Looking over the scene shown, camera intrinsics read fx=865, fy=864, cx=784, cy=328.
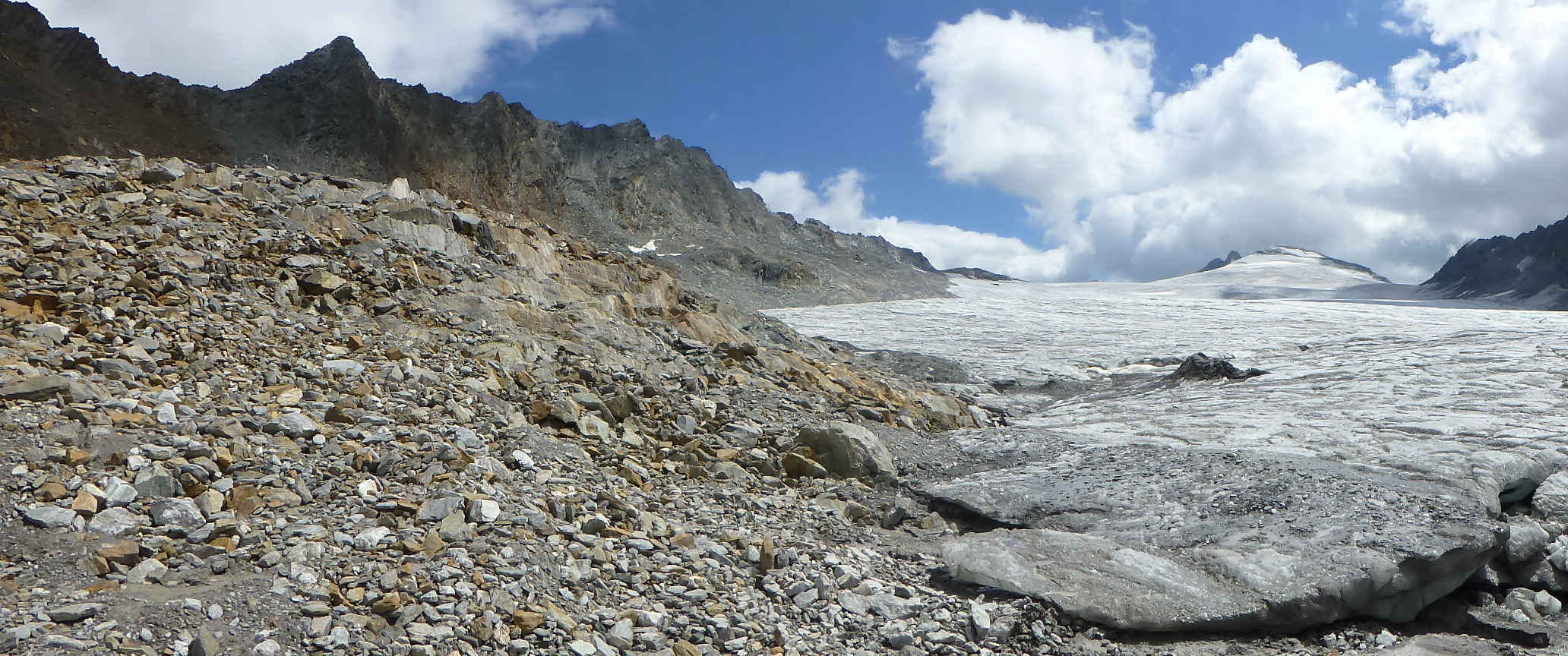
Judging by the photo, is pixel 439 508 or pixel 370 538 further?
pixel 439 508

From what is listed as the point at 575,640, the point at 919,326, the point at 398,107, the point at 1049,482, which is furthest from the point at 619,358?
the point at 398,107

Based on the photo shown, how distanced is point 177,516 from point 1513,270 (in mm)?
86715

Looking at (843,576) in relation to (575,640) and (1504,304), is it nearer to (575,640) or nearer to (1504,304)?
(575,640)

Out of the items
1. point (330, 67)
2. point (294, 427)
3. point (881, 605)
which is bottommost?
point (881, 605)

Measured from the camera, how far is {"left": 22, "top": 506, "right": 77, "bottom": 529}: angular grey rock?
4379mm

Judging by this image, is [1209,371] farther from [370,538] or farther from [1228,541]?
[370,538]

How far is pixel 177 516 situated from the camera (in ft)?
15.4

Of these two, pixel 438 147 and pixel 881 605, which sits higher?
pixel 438 147

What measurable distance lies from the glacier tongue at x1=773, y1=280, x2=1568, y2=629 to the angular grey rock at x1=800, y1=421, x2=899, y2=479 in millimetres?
585

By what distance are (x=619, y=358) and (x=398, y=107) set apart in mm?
50704

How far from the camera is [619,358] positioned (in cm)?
964

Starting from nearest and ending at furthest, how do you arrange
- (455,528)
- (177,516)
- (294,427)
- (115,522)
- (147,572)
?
1. (147,572)
2. (115,522)
3. (177,516)
4. (455,528)
5. (294,427)

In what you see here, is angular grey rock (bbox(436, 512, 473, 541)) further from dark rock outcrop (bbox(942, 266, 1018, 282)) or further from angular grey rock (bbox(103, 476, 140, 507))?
dark rock outcrop (bbox(942, 266, 1018, 282))

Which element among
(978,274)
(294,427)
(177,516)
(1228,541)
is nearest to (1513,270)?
(978,274)
